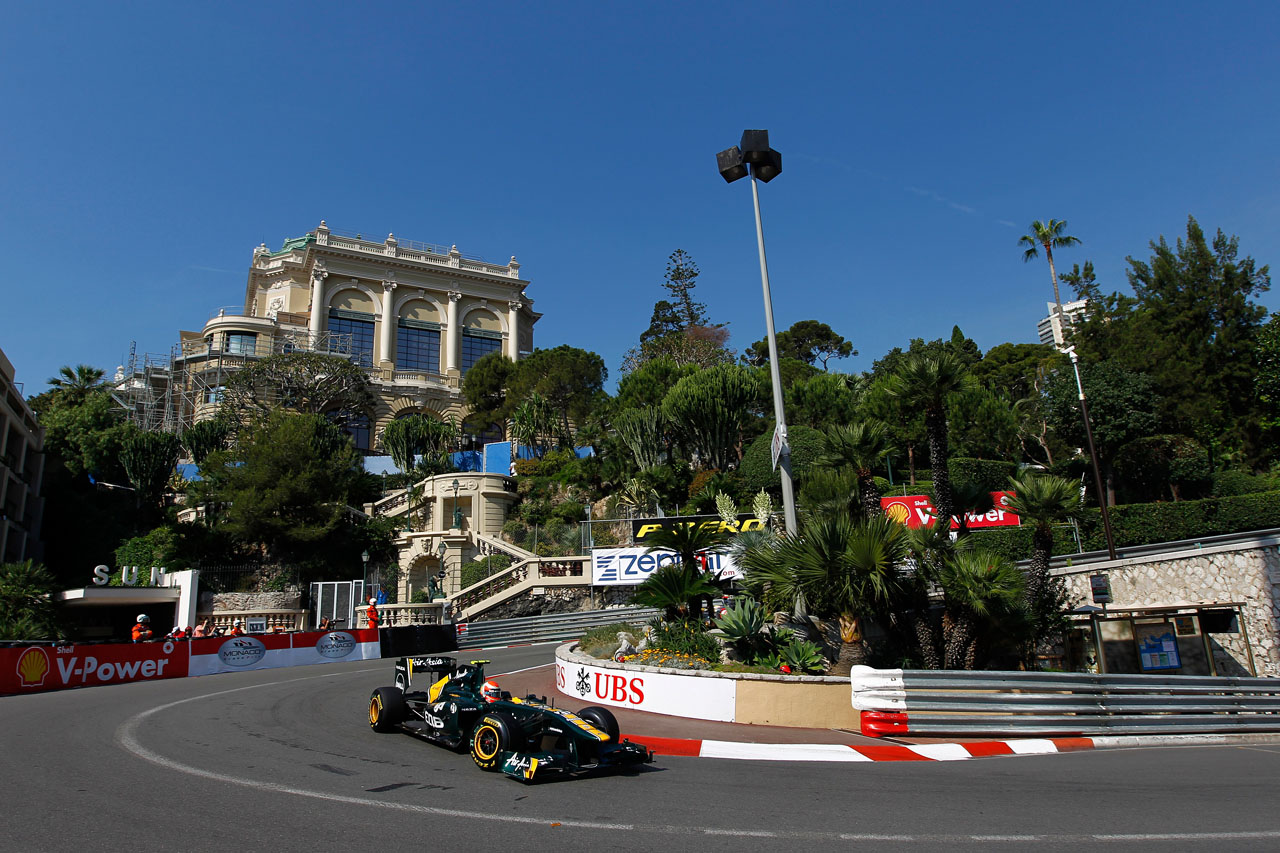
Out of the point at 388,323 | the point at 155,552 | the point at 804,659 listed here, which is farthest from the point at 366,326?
the point at 804,659

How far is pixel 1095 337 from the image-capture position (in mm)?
48938

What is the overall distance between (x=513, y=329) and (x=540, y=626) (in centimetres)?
4482

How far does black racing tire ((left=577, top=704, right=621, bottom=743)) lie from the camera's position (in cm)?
825

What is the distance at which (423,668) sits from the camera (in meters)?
10.5

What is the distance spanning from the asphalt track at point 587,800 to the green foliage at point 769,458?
25.1m

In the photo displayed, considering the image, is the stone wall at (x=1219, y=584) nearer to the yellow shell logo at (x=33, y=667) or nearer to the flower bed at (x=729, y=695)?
the flower bed at (x=729, y=695)

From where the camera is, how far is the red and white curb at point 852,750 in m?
9.25

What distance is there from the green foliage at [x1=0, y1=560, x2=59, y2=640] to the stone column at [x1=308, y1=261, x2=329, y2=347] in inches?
1457

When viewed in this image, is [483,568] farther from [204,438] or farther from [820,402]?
[204,438]

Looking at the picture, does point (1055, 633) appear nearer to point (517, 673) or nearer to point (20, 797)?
point (517, 673)

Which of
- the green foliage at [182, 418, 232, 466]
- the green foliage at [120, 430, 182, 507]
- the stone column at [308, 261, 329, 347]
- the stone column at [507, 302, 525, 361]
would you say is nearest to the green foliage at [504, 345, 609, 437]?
the stone column at [507, 302, 525, 361]

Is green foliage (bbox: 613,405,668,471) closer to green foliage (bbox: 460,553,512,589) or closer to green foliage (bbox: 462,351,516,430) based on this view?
green foliage (bbox: 460,553,512,589)

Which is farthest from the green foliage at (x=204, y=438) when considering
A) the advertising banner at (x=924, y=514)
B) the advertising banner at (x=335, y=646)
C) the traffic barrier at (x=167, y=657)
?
the advertising banner at (x=924, y=514)

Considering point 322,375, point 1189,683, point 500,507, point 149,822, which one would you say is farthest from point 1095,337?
point 149,822
